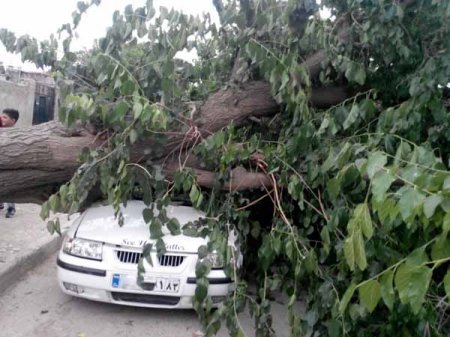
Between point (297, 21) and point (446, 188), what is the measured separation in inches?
104

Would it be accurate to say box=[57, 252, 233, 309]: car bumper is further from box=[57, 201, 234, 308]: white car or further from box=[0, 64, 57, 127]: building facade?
box=[0, 64, 57, 127]: building facade

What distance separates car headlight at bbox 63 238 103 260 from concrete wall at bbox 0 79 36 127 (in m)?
8.61

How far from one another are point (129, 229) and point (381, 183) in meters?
2.93

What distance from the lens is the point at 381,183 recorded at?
154 cm

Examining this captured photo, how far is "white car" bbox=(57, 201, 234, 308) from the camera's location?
151 inches

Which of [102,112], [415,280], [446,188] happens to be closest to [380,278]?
[415,280]

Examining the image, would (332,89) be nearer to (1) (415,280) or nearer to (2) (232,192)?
(2) (232,192)

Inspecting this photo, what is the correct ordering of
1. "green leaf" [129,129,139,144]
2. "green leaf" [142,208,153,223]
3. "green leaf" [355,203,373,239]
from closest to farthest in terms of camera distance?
1. "green leaf" [355,203,373,239]
2. "green leaf" [129,129,139,144]
3. "green leaf" [142,208,153,223]

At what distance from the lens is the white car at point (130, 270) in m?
3.85

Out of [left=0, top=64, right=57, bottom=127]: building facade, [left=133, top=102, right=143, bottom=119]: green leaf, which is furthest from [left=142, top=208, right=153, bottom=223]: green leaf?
[left=0, top=64, right=57, bottom=127]: building facade

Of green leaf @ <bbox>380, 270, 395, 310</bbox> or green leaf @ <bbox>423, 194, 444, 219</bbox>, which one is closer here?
green leaf @ <bbox>423, 194, 444, 219</bbox>

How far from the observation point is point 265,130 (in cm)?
468

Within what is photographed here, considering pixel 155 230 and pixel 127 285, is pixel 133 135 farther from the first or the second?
pixel 127 285

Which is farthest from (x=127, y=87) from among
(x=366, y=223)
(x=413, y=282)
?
(x=413, y=282)
